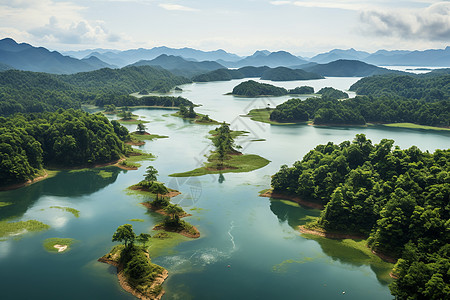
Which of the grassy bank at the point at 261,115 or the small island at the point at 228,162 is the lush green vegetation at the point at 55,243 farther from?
the grassy bank at the point at 261,115

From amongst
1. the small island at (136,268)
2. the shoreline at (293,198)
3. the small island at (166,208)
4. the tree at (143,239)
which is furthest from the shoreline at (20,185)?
the shoreline at (293,198)

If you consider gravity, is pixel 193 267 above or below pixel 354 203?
below

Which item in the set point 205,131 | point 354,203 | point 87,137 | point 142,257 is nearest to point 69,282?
point 142,257

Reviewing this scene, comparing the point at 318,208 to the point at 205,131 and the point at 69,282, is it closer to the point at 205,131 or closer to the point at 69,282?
the point at 69,282

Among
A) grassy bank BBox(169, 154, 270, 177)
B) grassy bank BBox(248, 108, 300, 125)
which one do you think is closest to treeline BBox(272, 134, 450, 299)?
grassy bank BBox(169, 154, 270, 177)

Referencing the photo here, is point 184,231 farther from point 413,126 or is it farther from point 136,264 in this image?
point 413,126

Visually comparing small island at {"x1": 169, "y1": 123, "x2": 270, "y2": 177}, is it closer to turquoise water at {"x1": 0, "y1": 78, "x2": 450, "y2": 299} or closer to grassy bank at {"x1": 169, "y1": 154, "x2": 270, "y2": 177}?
grassy bank at {"x1": 169, "y1": 154, "x2": 270, "y2": 177}

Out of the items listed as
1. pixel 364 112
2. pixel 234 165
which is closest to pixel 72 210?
pixel 234 165
